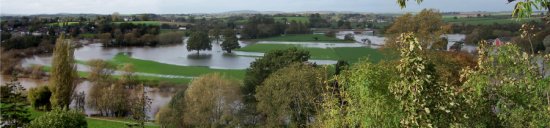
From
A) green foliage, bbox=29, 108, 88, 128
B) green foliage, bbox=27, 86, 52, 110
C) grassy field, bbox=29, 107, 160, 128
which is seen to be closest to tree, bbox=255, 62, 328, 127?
green foliage, bbox=29, 108, 88, 128

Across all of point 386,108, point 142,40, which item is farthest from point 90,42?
point 386,108

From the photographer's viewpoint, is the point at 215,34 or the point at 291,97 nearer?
the point at 291,97

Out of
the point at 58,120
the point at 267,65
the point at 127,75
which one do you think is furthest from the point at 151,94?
the point at 58,120

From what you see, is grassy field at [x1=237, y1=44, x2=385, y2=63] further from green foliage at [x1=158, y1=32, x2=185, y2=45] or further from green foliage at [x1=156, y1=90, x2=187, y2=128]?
green foliage at [x1=156, y1=90, x2=187, y2=128]

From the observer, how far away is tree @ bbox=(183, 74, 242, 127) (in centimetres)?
2177

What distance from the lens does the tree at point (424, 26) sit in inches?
778

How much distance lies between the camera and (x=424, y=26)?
2019 centimetres

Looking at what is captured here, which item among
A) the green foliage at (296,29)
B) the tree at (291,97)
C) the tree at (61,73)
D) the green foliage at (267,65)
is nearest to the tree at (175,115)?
the green foliage at (267,65)

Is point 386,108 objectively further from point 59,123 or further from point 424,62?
A: point 59,123

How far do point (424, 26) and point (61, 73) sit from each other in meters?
19.6

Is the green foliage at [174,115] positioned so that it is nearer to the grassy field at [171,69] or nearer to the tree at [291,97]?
the tree at [291,97]

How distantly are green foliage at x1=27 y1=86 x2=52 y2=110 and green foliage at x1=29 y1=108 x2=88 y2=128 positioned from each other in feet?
51.7

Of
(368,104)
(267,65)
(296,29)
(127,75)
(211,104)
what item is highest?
→ (368,104)

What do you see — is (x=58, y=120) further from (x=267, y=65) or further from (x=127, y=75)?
(x=127, y=75)
